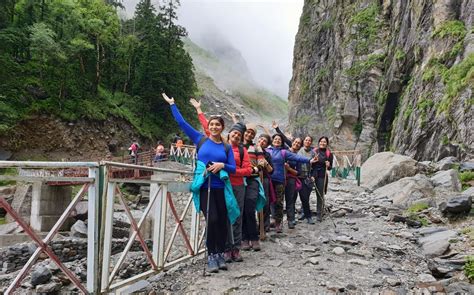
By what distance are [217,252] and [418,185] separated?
650cm

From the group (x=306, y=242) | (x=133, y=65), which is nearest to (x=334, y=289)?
(x=306, y=242)

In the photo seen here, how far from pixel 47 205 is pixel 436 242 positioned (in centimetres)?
1456

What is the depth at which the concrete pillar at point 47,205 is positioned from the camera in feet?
45.9

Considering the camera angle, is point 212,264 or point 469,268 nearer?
point 469,268

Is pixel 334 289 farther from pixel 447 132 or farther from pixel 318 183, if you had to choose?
pixel 447 132

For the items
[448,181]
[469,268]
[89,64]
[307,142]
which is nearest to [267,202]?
[307,142]

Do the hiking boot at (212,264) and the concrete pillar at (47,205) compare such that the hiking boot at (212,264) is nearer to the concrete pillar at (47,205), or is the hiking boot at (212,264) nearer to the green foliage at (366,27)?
the concrete pillar at (47,205)

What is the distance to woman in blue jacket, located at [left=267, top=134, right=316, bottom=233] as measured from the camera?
18.6 feet

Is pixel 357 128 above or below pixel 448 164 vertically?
above

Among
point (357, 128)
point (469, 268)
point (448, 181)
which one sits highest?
point (357, 128)

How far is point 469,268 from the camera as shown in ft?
12.1

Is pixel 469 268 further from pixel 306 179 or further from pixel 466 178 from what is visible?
pixel 466 178

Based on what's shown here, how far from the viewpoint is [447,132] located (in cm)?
1278

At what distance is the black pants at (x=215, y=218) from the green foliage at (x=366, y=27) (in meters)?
24.8
